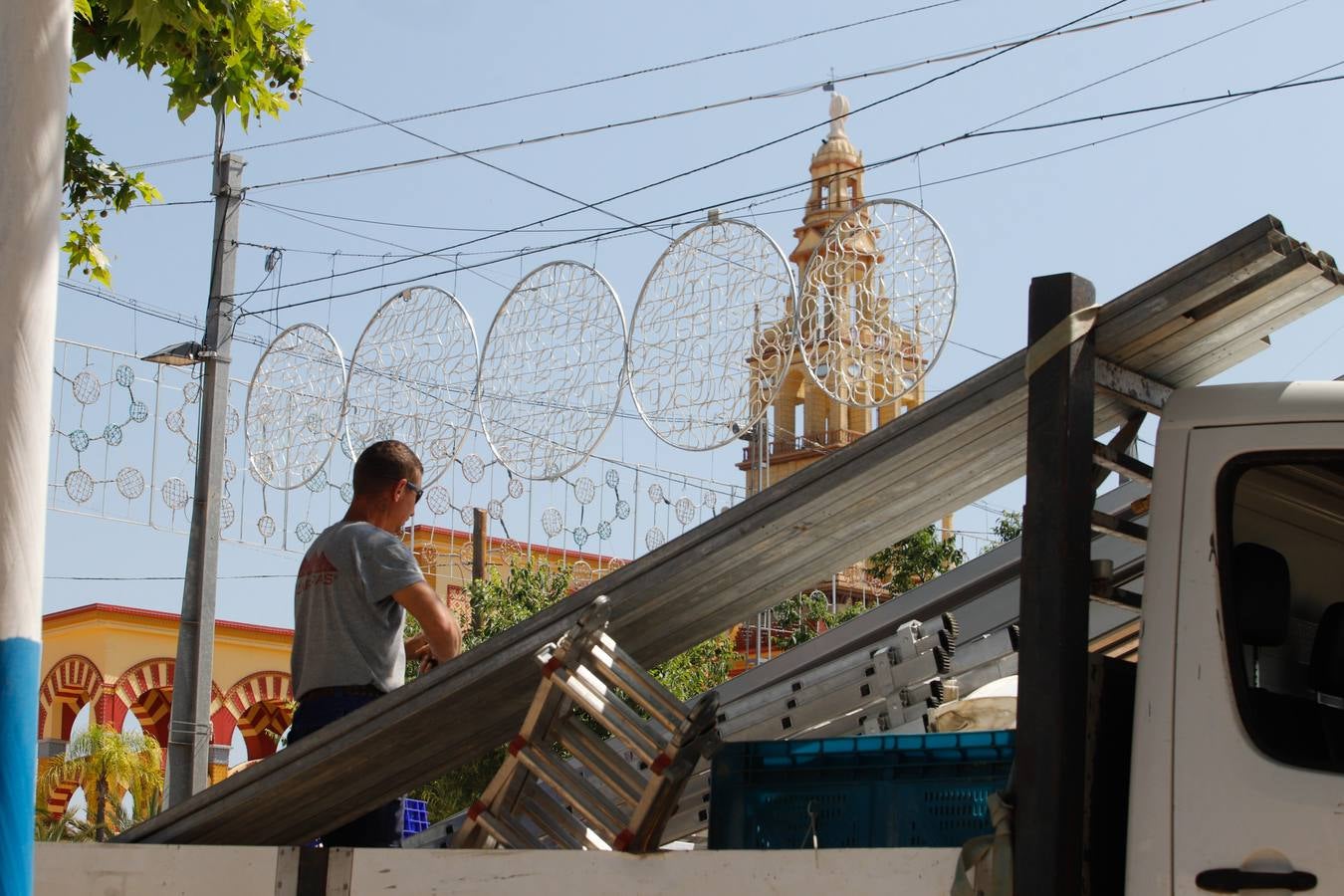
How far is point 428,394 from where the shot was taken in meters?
11.7

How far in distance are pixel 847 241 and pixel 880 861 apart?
695 centimetres

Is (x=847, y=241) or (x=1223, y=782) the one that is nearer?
(x=1223, y=782)

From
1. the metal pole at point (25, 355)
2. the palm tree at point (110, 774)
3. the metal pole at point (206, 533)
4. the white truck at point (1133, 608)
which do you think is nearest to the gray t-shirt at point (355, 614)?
the white truck at point (1133, 608)

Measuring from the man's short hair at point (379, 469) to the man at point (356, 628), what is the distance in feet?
0.74

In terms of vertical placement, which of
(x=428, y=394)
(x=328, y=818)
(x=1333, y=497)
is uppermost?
(x=428, y=394)

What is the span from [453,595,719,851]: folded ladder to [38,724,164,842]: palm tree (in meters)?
23.7

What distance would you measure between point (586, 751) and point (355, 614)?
91 centimetres

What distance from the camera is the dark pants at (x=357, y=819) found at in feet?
Result: 13.0

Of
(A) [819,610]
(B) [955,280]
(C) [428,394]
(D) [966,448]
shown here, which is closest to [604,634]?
(D) [966,448]

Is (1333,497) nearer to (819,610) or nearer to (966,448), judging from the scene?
(966,448)

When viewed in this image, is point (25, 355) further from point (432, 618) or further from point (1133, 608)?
point (1133, 608)

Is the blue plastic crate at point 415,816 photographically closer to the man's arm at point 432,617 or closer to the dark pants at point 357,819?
the dark pants at point 357,819

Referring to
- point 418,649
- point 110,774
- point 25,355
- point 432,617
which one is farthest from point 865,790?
point 110,774

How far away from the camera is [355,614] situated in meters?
4.00
